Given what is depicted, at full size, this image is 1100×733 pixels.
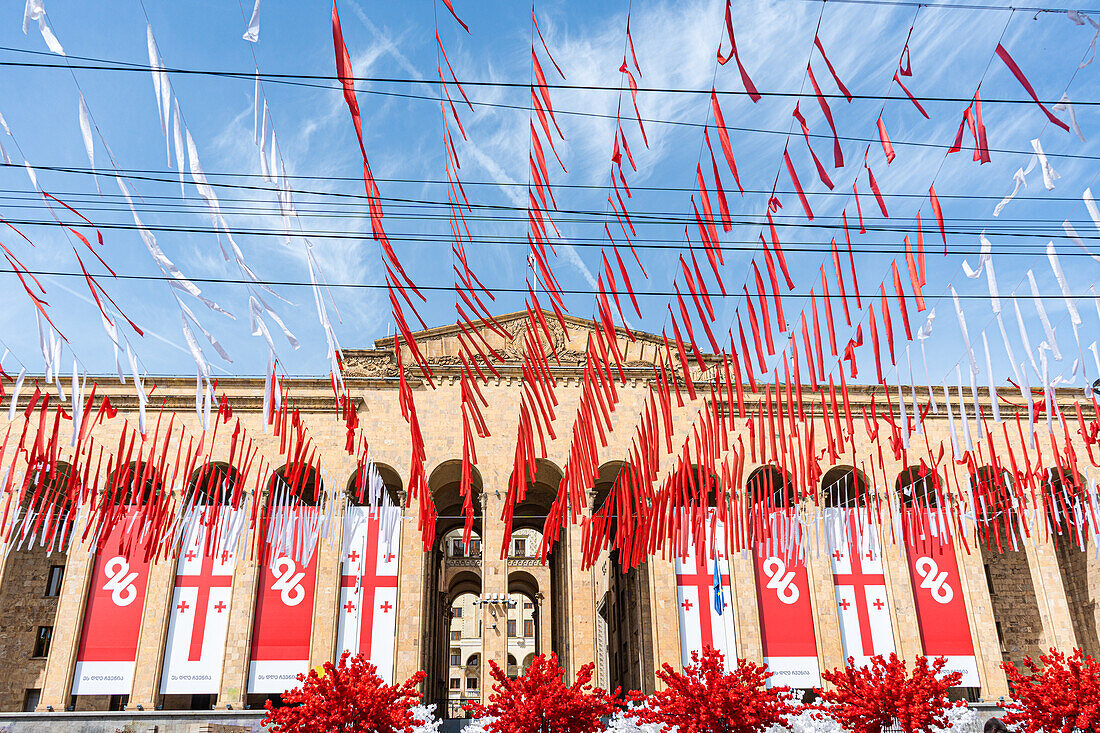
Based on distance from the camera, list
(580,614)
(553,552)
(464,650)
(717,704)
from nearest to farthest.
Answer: (717,704) → (580,614) → (553,552) → (464,650)

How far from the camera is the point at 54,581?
1227 inches

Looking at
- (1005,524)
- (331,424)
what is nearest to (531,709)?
(331,424)

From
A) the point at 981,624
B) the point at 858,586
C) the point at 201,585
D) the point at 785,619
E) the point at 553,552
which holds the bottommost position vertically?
the point at 981,624

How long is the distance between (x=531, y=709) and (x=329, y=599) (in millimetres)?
12755

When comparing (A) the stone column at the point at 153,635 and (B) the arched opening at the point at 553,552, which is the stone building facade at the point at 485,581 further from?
(B) the arched opening at the point at 553,552

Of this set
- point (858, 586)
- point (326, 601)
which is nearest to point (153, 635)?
point (326, 601)

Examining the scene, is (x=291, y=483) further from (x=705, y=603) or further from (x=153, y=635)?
(x=705, y=603)

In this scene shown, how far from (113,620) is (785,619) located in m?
23.2

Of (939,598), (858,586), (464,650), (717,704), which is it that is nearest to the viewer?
(717,704)

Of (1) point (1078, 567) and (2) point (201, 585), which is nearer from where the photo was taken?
(2) point (201, 585)

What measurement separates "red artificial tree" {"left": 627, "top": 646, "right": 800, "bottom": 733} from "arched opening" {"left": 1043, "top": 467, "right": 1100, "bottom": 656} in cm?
1932

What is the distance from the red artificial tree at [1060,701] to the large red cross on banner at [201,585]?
23.7m

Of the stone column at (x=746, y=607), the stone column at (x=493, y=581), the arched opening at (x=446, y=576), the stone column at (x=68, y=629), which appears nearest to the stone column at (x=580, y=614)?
the stone column at (x=493, y=581)

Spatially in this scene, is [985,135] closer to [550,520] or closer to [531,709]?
[531,709]
